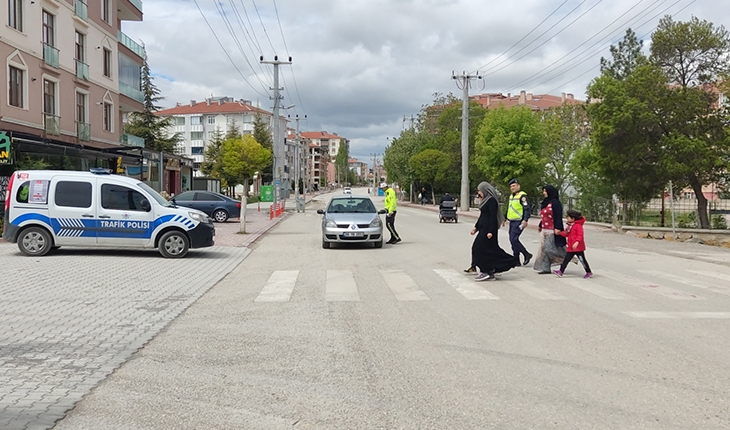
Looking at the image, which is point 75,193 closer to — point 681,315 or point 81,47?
point 681,315

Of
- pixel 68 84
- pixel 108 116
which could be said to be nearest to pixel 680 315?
pixel 68 84

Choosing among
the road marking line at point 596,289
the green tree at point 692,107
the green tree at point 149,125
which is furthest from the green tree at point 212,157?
the road marking line at point 596,289

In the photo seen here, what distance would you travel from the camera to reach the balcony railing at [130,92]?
36344 millimetres

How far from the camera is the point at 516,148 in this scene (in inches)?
1596

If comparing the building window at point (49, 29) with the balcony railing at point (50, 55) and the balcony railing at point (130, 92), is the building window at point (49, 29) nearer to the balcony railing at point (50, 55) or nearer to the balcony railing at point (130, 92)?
the balcony railing at point (50, 55)

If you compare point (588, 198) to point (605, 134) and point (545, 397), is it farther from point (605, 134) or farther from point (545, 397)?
point (545, 397)

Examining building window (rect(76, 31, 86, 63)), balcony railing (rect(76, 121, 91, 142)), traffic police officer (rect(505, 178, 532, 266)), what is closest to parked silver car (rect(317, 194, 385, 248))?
traffic police officer (rect(505, 178, 532, 266))

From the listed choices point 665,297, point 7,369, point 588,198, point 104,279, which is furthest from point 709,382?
point 588,198

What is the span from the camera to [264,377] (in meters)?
5.51

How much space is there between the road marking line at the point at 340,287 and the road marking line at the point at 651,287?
483 centimetres

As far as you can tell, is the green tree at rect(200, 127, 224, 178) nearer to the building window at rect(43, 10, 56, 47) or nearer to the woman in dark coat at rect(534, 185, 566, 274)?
the building window at rect(43, 10, 56, 47)

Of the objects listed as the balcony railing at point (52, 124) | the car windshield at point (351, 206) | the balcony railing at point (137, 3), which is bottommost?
the car windshield at point (351, 206)

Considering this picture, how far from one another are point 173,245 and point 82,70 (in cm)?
1972

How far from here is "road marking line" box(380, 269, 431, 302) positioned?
970cm
